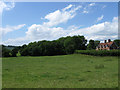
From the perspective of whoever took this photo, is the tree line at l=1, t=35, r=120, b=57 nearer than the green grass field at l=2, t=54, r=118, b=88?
No

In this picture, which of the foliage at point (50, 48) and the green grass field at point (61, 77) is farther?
the foliage at point (50, 48)

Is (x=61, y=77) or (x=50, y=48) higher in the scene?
(x=50, y=48)

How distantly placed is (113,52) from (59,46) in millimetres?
49854

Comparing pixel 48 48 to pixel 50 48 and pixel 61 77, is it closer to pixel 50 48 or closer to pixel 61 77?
pixel 50 48

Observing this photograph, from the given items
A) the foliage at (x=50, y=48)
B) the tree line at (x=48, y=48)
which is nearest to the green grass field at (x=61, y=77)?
the tree line at (x=48, y=48)

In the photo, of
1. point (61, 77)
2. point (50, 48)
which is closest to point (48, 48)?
point (50, 48)

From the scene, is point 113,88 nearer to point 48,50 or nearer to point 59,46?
point 48,50

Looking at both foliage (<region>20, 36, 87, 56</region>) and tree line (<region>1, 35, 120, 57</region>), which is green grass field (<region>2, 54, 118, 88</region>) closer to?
tree line (<region>1, 35, 120, 57</region>)

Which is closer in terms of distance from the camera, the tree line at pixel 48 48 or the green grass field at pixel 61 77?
the green grass field at pixel 61 77

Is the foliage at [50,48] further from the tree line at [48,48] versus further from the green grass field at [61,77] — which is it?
the green grass field at [61,77]

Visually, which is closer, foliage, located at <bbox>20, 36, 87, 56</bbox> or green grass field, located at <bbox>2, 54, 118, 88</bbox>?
green grass field, located at <bbox>2, 54, 118, 88</bbox>

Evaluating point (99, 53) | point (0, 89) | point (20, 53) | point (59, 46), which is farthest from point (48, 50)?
point (0, 89)

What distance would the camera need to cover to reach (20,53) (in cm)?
7650

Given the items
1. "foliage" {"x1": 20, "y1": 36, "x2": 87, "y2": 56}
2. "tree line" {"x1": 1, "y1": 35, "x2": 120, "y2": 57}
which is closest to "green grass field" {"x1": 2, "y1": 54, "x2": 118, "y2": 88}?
"tree line" {"x1": 1, "y1": 35, "x2": 120, "y2": 57}
